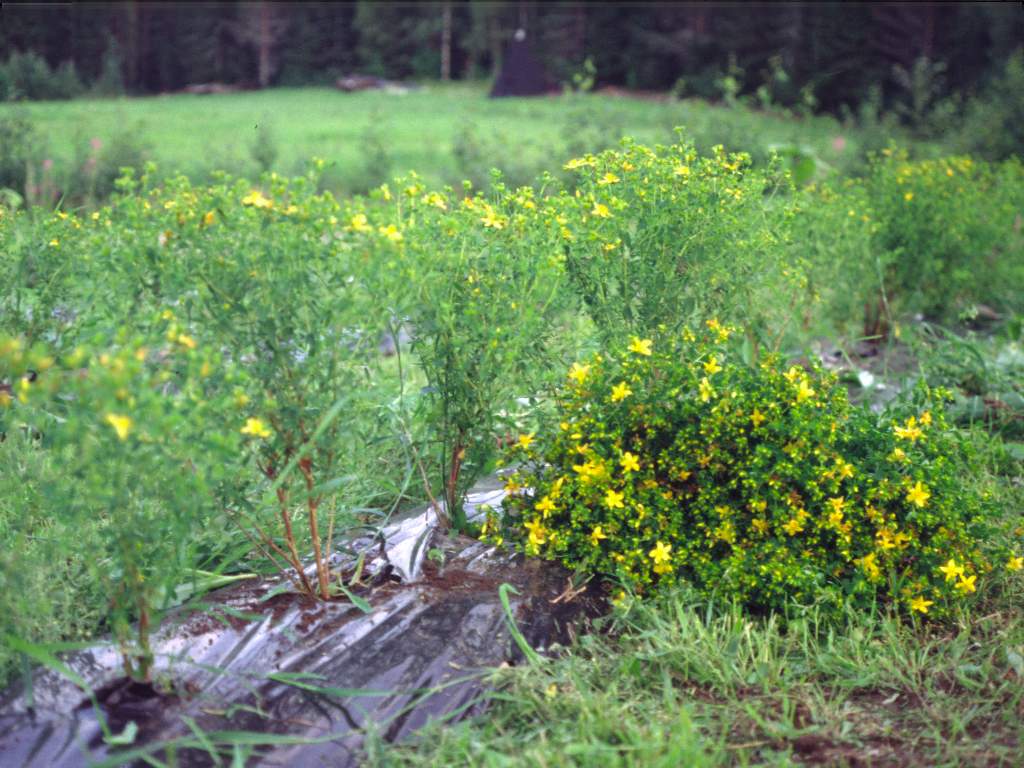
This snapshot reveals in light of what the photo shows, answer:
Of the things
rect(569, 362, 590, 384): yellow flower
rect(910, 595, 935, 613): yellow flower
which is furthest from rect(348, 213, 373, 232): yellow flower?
rect(910, 595, 935, 613): yellow flower

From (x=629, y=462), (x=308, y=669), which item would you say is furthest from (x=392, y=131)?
(x=308, y=669)

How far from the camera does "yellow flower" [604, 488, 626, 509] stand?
246 centimetres

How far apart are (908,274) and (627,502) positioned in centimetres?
318

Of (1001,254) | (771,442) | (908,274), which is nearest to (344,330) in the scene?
(771,442)

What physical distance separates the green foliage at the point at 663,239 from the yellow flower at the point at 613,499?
622 millimetres

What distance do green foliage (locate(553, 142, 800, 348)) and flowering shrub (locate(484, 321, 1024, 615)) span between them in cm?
36

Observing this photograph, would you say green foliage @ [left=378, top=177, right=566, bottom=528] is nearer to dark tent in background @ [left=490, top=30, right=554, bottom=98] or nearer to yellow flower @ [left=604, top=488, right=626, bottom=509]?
yellow flower @ [left=604, top=488, right=626, bottom=509]

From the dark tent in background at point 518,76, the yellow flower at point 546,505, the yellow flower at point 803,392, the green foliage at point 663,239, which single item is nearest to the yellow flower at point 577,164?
the green foliage at point 663,239

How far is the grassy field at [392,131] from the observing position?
383 inches

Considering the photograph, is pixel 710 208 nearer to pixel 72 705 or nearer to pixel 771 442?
pixel 771 442

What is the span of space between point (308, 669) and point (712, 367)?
124 centimetres

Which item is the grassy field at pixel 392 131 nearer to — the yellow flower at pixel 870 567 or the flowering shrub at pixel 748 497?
the flowering shrub at pixel 748 497

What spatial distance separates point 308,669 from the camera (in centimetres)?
216

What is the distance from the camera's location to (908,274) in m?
5.03
